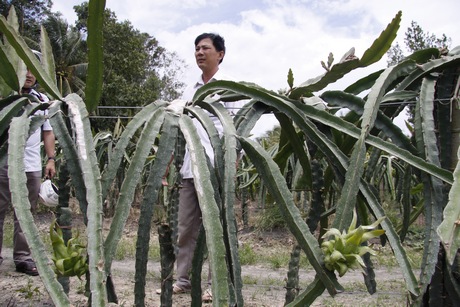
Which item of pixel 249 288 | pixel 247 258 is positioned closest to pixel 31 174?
pixel 249 288

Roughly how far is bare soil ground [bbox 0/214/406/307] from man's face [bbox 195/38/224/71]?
1.22m

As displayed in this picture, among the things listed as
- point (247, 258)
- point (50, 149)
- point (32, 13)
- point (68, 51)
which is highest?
point (32, 13)

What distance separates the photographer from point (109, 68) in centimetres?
1384

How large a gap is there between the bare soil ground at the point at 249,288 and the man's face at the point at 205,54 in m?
1.22

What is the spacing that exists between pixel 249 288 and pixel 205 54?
4.63 ft

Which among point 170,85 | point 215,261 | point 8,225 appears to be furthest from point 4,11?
point 215,261

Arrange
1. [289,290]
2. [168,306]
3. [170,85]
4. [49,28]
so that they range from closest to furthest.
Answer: [168,306] < [289,290] < [49,28] < [170,85]

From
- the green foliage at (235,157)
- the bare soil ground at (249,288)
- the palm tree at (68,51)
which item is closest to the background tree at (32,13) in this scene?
the palm tree at (68,51)

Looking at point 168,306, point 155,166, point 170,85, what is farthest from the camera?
point 170,85

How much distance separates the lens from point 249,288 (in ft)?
8.91

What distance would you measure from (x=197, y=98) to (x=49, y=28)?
1625 cm

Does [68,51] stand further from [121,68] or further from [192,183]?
[192,183]

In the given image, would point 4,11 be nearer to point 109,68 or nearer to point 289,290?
point 109,68

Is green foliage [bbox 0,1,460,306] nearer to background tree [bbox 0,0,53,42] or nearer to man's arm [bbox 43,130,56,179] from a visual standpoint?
man's arm [bbox 43,130,56,179]
